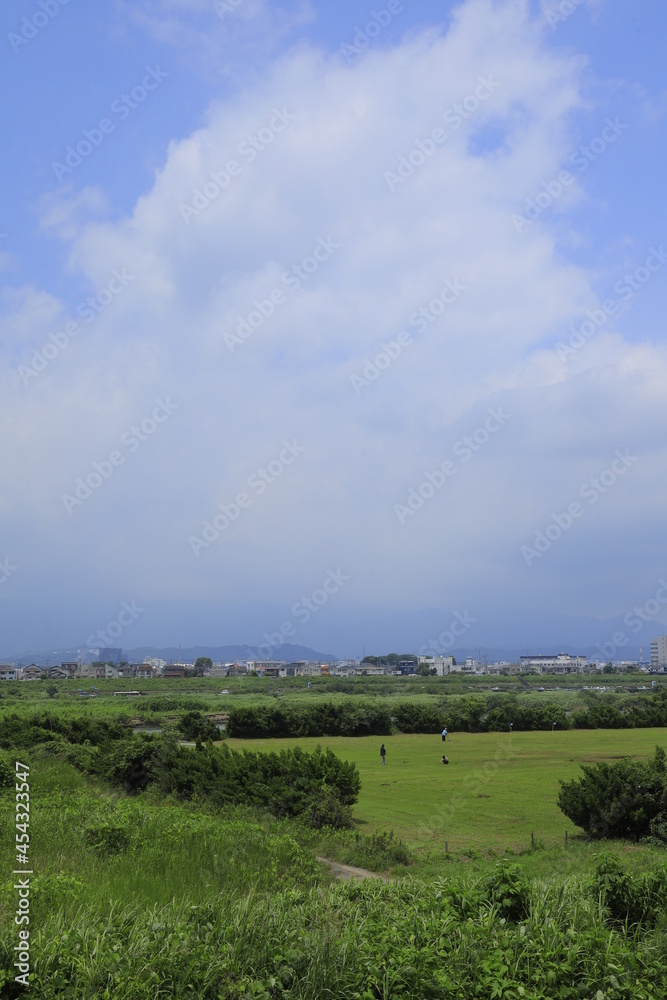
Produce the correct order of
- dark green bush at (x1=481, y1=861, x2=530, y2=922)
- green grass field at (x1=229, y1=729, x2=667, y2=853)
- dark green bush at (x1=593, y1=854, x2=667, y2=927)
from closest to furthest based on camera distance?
dark green bush at (x1=481, y1=861, x2=530, y2=922), dark green bush at (x1=593, y1=854, x2=667, y2=927), green grass field at (x1=229, y1=729, x2=667, y2=853)

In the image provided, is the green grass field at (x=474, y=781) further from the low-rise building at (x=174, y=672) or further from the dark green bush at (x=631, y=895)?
the low-rise building at (x=174, y=672)

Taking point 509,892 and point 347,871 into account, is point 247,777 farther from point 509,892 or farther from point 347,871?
point 509,892

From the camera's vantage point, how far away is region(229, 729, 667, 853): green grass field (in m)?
20.4

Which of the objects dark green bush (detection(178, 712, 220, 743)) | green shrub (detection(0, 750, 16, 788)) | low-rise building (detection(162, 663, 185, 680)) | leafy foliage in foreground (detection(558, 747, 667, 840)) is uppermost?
green shrub (detection(0, 750, 16, 788))

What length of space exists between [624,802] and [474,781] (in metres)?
13.5

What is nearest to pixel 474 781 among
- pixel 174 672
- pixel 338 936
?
pixel 338 936

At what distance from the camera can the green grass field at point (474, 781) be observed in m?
20.4

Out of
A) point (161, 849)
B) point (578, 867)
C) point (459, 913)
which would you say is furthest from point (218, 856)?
point (578, 867)

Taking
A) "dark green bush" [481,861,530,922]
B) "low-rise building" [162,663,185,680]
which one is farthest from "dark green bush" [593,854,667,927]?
"low-rise building" [162,663,185,680]

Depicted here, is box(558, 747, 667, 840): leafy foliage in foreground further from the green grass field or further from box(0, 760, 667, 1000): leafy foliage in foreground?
box(0, 760, 667, 1000): leafy foliage in foreground

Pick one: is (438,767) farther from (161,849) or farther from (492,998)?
(492,998)

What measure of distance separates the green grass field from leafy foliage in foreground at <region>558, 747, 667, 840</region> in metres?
1.00

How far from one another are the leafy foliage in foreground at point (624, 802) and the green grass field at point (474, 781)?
1004 millimetres

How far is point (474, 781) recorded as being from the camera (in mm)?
31375
